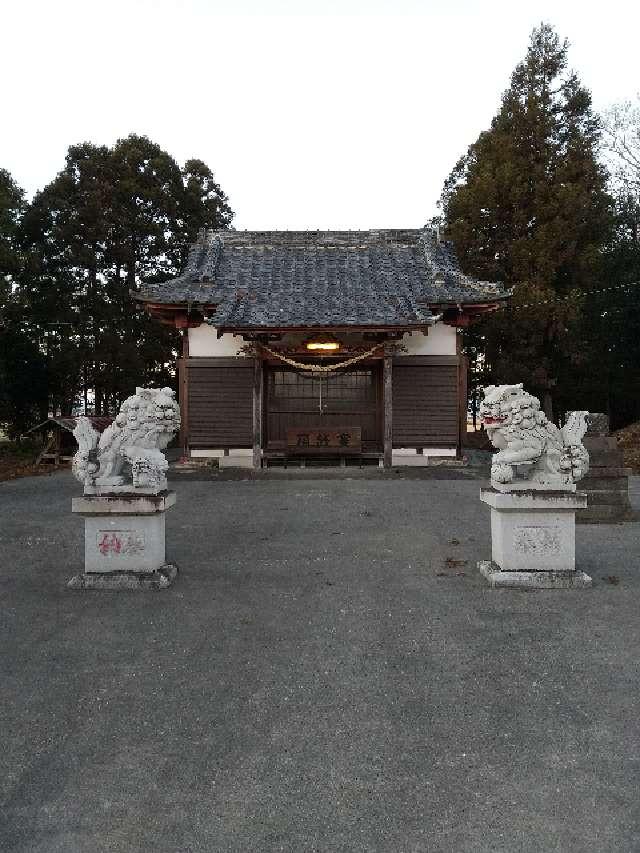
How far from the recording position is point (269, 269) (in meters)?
15.5

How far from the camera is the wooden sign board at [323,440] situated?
13766 millimetres

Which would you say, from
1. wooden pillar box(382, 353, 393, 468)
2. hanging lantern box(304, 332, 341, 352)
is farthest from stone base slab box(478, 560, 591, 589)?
hanging lantern box(304, 332, 341, 352)

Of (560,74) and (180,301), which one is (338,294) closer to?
(180,301)

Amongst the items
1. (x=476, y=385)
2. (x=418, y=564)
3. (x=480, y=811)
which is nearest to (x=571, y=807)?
(x=480, y=811)

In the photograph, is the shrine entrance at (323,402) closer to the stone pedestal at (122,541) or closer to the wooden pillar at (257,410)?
the wooden pillar at (257,410)

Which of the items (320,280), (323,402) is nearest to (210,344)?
(323,402)

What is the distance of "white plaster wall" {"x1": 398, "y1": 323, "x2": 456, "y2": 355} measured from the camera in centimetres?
1412

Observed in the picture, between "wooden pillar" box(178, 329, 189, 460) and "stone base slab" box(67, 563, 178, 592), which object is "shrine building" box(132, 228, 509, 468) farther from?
"stone base slab" box(67, 563, 178, 592)

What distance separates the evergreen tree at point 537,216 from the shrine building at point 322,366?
498 centimetres

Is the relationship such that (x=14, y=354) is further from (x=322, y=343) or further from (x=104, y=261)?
(x=322, y=343)

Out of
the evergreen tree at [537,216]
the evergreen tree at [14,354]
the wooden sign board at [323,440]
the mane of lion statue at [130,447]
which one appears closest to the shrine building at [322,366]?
the wooden sign board at [323,440]

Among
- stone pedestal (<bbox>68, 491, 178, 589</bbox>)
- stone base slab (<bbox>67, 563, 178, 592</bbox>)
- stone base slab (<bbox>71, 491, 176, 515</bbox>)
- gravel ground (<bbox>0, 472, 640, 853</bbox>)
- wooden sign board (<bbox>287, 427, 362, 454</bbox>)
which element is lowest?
gravel ground (<bbox>0, 472, 640, 853</bbox>)

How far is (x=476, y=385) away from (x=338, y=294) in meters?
12.0

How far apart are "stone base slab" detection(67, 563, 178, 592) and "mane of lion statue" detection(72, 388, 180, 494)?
76cm
